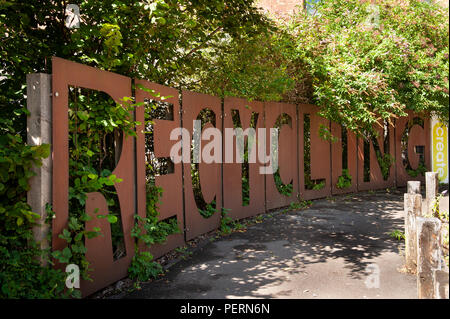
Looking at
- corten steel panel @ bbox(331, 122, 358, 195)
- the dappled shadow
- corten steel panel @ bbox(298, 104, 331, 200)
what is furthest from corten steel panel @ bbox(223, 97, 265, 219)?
corten steel panel @ bbox(331, 122, 358, 195)

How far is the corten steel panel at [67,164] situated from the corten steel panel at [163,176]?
213 millimetres

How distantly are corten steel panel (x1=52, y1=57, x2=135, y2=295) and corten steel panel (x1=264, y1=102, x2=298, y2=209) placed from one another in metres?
5.25

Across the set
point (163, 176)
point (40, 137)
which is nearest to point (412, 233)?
point (163, 176)

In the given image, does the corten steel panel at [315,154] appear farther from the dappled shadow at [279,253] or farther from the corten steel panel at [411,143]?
the corten steel panel at [411,143]

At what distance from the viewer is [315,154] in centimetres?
1209

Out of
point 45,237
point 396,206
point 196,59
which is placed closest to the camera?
point 45,237

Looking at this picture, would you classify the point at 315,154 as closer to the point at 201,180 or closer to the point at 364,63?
the point at 364,63

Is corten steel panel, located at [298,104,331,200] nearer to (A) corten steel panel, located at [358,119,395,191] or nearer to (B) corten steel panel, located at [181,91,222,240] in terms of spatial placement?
(A) corten steel panel, located at [358,119,395,191]

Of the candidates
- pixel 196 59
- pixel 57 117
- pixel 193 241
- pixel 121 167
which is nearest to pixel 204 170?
pixel 193 241

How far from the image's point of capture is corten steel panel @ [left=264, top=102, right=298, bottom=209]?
10227 millimetres

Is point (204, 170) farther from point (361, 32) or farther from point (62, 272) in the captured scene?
point (361, 32)

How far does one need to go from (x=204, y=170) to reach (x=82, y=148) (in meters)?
3.47

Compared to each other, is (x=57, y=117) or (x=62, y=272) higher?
(x=57, y=117)
